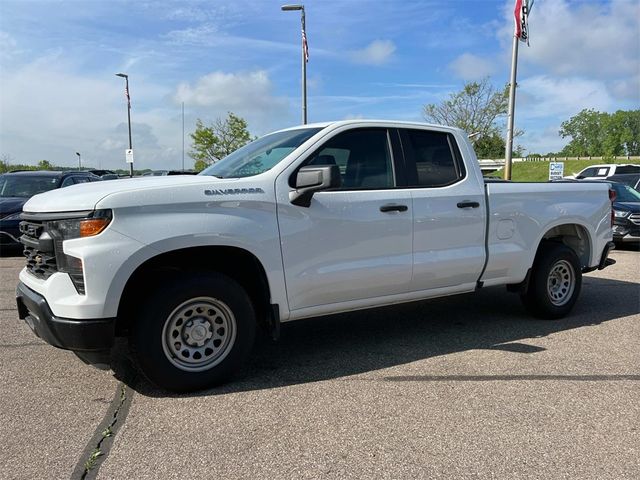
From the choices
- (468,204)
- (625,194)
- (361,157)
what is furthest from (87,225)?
(625,194)

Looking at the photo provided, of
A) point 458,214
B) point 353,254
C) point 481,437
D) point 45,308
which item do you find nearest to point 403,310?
point 458,214

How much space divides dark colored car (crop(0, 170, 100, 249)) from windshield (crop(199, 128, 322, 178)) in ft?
18.4

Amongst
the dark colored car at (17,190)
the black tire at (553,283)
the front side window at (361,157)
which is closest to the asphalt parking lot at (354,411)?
the black tire at (553,283)

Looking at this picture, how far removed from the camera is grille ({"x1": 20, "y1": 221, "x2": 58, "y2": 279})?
11.9 feet

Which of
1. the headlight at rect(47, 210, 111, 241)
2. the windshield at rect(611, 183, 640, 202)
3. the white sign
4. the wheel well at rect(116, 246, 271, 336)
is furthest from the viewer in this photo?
the white sign

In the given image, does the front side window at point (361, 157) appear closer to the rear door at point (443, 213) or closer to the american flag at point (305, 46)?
the rear door at point (443, 213)

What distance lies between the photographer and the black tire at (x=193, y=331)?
3.60 m

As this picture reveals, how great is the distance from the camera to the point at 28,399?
370 centimetres

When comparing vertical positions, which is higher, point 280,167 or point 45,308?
point 280,167

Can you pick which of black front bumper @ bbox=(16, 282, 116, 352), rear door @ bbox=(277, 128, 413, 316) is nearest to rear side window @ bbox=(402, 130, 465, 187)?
rear door @ bbox=(277, 128, 413, 316)

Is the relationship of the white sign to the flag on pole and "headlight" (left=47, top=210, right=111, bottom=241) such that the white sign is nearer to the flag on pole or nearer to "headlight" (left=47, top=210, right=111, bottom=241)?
the flag on pole

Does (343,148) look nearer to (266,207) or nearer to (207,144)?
(266,207)

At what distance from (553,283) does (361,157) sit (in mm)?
2819

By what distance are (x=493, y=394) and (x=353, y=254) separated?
57.2 inches
